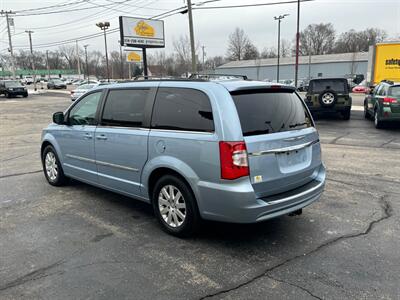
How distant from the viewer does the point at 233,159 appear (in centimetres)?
343

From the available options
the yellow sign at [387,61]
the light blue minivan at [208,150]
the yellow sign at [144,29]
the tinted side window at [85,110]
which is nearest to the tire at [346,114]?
the yellow sign at [387,61]

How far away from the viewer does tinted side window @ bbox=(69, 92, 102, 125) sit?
514 centimetres

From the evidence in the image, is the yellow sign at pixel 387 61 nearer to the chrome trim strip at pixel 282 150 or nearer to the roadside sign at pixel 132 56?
the chrome trim strip at pixel 282 150

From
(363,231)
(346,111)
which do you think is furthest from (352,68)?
(363,231)

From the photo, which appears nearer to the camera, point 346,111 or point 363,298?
point 363,298

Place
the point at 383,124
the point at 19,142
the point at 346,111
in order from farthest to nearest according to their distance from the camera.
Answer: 1. the point at 346,111
2. the point at 383,124
3. the point at 19,142

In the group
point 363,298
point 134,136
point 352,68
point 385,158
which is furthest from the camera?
point 352,68

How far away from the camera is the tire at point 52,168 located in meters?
5.98

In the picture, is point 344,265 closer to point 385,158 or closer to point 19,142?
point 385,158

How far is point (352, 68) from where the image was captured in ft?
221

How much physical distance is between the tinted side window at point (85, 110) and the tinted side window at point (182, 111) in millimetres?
1328

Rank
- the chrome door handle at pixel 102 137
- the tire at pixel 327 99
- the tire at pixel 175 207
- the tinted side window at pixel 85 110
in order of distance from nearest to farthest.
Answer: the tire at pixel 175 207
the chrome door handle at pixel 102 137
the tinted side window at pixel 85 110
the tire at pixel 327 99

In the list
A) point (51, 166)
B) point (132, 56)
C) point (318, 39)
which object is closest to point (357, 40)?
point (318, 39)

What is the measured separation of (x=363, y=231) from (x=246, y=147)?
1.87m
